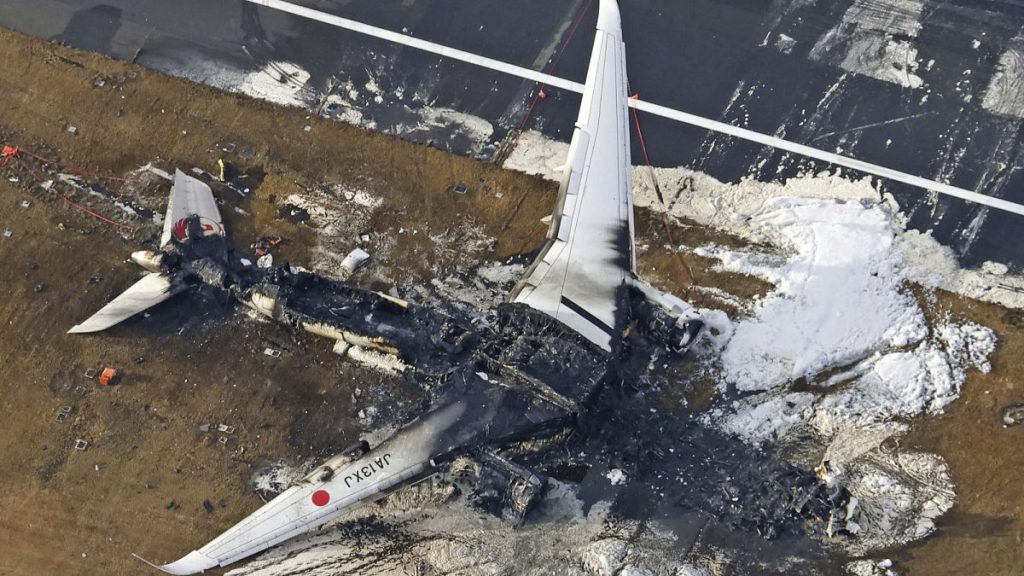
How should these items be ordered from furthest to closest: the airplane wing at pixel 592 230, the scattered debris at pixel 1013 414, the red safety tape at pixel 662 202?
the red safety tape at pixel 662 202, the scattered debris at pixel 1013 414, the airplane wing at pixel 592 230

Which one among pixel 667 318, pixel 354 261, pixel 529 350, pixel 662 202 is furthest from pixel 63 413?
pixel 662 202

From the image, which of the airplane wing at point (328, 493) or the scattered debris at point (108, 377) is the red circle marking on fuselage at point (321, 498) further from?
the scattered debris at point (108, 377)

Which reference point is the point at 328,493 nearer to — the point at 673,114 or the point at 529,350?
the point at 529,350

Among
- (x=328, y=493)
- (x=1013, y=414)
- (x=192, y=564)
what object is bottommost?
(x=192, y=564)

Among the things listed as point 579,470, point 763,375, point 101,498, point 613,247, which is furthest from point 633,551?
point 101,498

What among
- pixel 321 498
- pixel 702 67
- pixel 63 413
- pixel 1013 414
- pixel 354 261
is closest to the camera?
pixel 321 498

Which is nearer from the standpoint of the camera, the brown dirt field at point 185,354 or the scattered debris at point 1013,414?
the brown dirt field at point 185,354

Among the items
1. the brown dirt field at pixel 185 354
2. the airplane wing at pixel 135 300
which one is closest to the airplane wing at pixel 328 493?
the brown dirt field at pixel 185 354
